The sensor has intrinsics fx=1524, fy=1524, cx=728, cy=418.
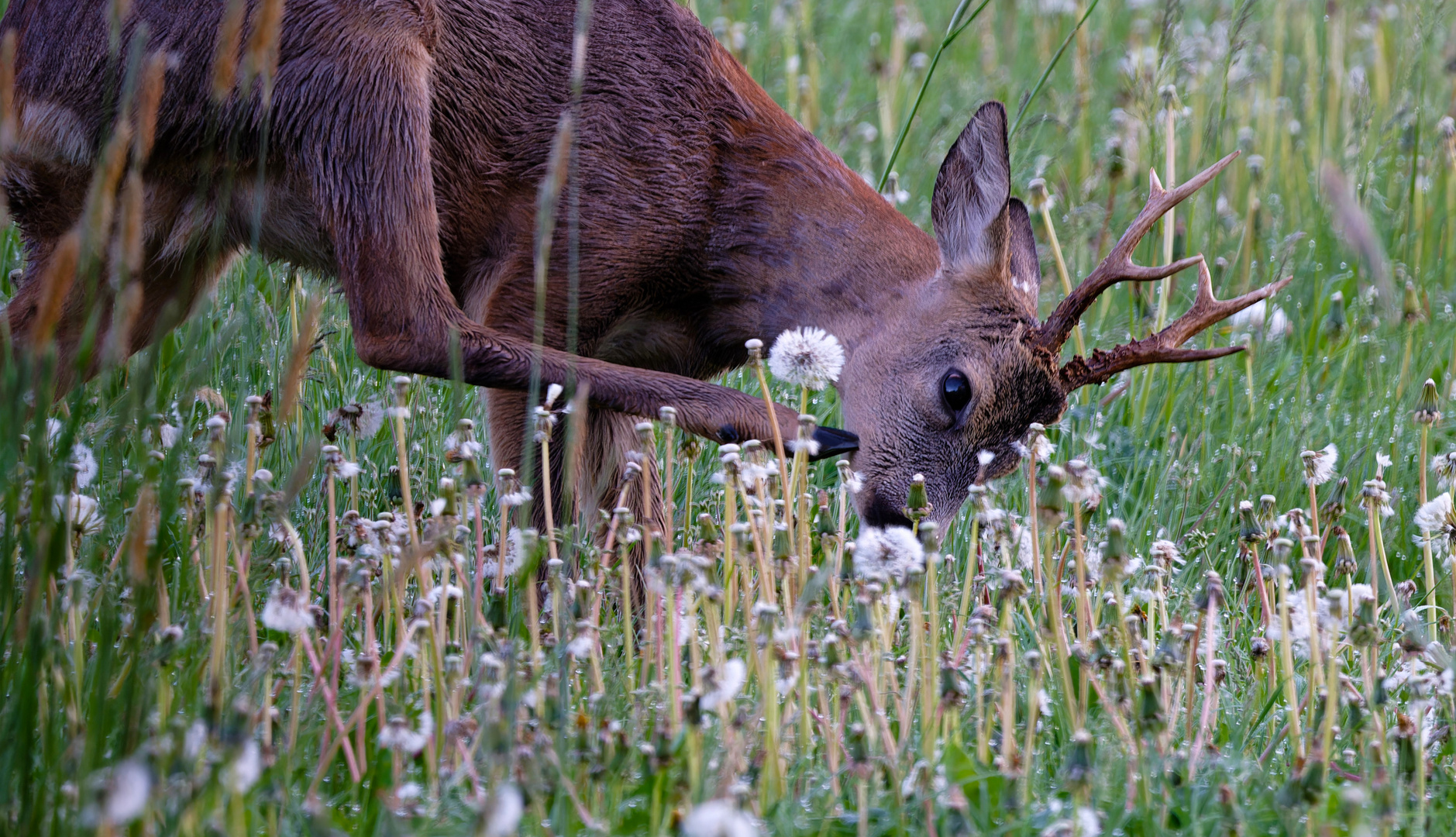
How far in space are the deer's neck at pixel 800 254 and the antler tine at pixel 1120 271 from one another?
17.6 inches

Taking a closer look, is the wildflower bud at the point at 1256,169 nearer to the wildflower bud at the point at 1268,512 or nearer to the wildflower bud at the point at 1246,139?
the wildflower bud at the point at 1246,139

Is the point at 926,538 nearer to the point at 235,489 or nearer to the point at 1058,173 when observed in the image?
the point at 235,489

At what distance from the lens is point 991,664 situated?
3006 mm

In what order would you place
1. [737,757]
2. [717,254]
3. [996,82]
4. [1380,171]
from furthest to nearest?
[996,82]
[1380,171]
[717,254]
[737,757]

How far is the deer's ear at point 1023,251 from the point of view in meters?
4.57

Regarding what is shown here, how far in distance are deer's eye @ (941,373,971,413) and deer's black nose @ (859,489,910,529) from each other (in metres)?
0.32

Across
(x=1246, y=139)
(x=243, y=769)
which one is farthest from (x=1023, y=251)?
(x=243, y=769)

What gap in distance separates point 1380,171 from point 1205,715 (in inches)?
200

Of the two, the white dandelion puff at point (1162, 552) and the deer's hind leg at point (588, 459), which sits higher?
the deer's hind leg at point (588, 459)

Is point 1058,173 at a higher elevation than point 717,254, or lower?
higher

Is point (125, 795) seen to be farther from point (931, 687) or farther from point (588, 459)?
point (588, 459)

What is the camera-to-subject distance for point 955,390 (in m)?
4.23

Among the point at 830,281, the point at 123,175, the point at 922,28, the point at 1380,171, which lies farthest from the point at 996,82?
the point at 123,175

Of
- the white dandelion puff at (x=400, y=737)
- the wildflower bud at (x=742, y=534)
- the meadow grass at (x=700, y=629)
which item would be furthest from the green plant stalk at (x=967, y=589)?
the white dandelion puff at (x=400, y=737)
